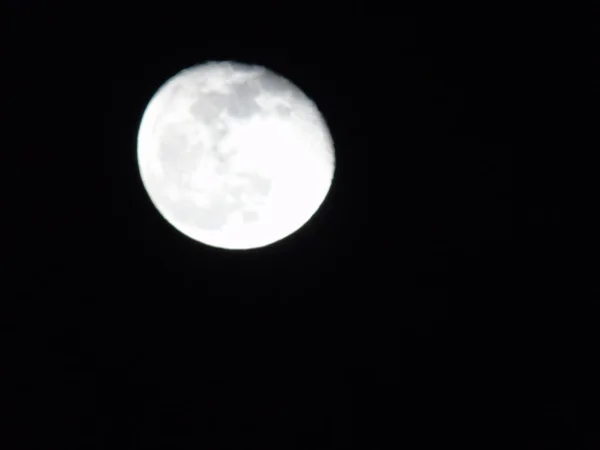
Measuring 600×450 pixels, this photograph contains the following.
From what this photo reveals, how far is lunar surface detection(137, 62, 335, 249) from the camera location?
358 cm

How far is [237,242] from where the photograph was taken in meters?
3.93

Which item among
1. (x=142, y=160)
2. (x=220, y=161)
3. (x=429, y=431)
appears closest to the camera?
(x=220, y=161)

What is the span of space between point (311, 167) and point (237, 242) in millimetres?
674

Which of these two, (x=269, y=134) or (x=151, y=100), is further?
(x=151, y=100)

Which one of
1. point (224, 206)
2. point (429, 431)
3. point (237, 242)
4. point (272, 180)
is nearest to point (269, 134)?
point (272, 180)

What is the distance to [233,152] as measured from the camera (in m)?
3.57

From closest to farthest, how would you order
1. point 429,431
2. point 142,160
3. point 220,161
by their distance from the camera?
point 220,161 < point 142,160 < point 429,431

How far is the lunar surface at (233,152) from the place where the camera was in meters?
3.58

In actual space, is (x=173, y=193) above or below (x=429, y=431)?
above

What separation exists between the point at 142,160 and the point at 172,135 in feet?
1.01

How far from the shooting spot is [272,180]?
3.63 metres

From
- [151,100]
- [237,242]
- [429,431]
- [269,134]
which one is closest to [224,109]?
[269,134]

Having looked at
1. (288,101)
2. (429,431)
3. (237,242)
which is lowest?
(429,431)

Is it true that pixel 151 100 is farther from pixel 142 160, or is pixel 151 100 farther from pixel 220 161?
pixel 220 161
